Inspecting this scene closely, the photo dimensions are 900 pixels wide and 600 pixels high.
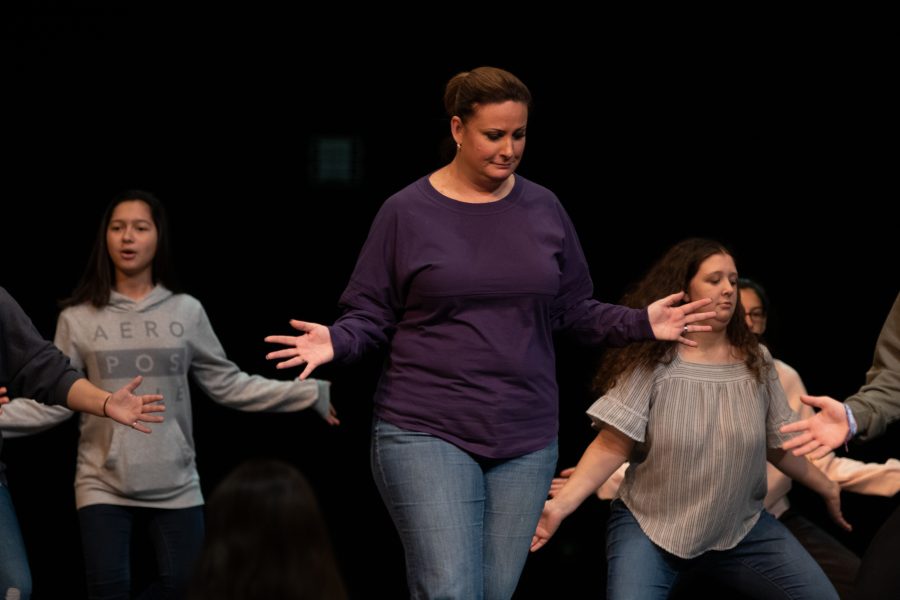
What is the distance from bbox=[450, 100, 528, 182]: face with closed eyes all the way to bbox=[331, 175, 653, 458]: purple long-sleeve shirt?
0.10 meters

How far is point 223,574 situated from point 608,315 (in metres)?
1.49

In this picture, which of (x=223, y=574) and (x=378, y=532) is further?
(x=378, y=532)

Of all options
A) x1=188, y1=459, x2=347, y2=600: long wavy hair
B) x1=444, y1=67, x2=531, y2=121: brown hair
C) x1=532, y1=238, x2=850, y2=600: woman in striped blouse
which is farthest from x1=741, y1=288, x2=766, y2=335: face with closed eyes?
x1=188, y1=459, x2=347, y2=600: long wavy hair

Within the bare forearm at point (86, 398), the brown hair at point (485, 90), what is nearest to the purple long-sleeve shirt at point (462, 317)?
the brown hair at point (485, 90)

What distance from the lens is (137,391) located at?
4371mm

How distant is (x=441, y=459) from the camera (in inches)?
124

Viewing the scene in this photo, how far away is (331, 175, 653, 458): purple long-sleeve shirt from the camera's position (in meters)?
3.19

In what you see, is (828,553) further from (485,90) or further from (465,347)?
(485,90)

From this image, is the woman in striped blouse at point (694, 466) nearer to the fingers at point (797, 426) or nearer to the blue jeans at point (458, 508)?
the fingers at point (797, 426)

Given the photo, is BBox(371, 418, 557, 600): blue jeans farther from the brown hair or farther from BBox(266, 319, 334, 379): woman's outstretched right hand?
the brown hair

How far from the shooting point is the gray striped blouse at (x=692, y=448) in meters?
3.64

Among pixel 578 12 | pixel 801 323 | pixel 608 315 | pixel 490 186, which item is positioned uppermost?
pixel 578 12

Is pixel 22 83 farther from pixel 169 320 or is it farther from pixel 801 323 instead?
pixel 801 323

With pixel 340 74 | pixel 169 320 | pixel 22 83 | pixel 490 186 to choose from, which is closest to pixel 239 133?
pixel 340 74
